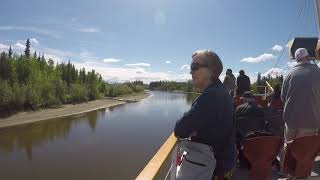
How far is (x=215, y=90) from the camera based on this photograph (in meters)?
2.33

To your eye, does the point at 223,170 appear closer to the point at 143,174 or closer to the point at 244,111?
the point at 143,174

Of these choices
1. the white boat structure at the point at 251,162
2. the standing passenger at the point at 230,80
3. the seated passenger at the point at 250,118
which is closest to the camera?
the white boat structure at the point at 251,162

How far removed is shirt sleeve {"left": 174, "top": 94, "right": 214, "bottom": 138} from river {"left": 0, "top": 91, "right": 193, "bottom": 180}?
20191 millimetres

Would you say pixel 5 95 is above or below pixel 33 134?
above

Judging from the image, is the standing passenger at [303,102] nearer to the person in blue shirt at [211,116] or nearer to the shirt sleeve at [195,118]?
the person in blue shirt at [211,116]

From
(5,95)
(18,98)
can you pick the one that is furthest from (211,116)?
(18,98)

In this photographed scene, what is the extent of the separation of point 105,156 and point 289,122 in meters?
24.2

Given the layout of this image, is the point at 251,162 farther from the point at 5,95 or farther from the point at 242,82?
the point at 5,95

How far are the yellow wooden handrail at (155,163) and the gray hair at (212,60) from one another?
74 centimetres

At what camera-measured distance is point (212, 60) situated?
8.13 ft

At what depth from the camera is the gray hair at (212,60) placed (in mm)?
2471

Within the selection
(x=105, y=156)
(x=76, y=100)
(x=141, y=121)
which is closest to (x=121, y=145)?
(x=105, y=156)

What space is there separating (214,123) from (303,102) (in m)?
2.18

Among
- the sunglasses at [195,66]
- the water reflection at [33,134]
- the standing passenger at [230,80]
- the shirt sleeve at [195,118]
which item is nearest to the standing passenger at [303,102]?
the sunglasses at [195,66]
